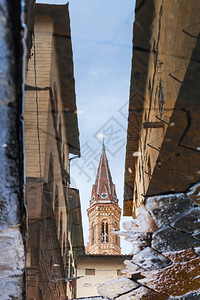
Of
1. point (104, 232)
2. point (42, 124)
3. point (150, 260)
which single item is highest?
point (104, 232)

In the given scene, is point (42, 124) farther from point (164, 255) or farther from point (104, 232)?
point (104, 232)

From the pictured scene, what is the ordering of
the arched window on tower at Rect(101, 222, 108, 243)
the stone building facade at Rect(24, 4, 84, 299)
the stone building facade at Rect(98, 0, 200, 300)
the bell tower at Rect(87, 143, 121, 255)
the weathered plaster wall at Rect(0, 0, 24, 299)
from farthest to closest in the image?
1. the arched window on tower at Rect(101, 222, 108, 243)
2. the bell tower at Rect(87, 143, 121, 255)
3. the stone building facade at Rect(24, 4, 84, 299)
4. the stone building facade at Rect(98, 0, 200, 300)
5. the weathered plaster wall at Rect(0, 0, 24, 299)

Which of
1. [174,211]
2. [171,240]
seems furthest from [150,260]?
[174,211]

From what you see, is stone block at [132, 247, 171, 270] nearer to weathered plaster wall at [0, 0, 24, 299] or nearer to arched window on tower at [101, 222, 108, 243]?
weathered plaster wall at [0, 0, 24, 299]

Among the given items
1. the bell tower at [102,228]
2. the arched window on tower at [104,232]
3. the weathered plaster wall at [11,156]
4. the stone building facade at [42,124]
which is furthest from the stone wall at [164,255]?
the arched window on tower at [104,232]

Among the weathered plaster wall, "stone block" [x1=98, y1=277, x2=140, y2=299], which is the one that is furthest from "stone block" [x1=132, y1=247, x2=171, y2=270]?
the weathered plaster wall

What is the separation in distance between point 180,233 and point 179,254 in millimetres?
198

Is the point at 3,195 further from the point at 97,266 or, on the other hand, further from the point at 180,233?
the point at 97,266

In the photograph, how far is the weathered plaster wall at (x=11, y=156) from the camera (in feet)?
2.67

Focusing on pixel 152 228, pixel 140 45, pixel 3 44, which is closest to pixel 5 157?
pixel 3 44

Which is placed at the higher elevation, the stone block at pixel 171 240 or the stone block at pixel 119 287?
the stone block at pixel 171 240

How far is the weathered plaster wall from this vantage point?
2.67ft

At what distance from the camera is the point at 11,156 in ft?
3.31

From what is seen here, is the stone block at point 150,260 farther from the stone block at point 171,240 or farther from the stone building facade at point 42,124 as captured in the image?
the stone building facade at point 42,124
